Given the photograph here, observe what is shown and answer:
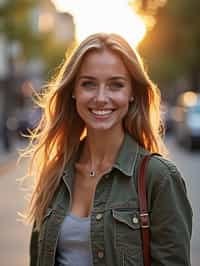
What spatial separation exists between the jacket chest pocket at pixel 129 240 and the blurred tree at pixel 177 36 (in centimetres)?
3125

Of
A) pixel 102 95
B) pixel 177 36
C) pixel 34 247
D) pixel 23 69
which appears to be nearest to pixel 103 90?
pixel 102 95

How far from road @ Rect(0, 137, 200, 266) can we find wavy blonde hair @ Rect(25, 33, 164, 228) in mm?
4534

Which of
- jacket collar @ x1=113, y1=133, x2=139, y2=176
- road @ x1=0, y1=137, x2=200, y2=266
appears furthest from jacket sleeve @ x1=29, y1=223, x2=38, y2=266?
road @ x1=0, y1=137, x2=200, y2=266

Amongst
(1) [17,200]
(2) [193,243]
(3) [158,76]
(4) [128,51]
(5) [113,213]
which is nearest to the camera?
(5) [113,213]

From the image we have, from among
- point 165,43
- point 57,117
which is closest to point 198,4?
point 165,43

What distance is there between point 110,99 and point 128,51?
201mm

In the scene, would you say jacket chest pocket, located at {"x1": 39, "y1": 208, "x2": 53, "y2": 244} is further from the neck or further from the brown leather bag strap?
the brown leather bag strap

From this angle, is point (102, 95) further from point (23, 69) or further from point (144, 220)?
point (23, 69)

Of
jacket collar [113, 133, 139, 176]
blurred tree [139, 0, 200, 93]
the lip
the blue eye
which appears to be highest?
blurred tree [139, 0, 200, 93]

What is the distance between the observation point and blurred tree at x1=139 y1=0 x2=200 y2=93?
37.8 meters

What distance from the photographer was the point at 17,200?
42.1 ft

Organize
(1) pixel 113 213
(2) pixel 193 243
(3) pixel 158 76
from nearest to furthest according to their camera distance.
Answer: (1) pixel 113 213 < (2) pixel 193 243 < (3) pixel 158 76

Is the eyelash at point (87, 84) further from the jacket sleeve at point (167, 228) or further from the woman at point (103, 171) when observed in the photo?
the jacket sleeve at point (167, 228)

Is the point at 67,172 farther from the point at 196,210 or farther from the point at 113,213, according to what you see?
the point at 196,210
